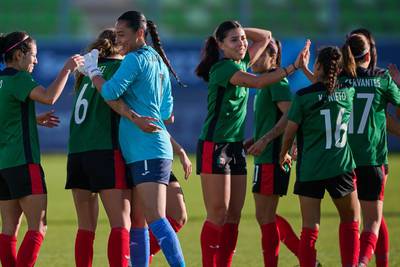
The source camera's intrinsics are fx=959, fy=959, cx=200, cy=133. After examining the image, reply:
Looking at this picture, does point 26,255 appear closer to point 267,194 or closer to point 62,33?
point 267,194

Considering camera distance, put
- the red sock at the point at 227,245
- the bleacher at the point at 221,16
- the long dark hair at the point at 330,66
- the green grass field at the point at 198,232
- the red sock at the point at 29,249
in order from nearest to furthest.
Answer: the red sock at the point at 29,249
the long dark hair at the point at 330,66
the red sock at the point at 227,245
the green grass field at the point at 198,232
the bleacher at the point at 221,16

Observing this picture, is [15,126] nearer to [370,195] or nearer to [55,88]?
[55,88]

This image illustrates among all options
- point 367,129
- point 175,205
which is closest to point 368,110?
point 367,129

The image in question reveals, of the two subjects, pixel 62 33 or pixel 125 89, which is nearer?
pixel 125 89

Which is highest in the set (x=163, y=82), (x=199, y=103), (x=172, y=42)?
(x=163, y=82)

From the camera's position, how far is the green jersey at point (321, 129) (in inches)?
287

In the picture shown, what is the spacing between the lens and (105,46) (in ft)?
24.4

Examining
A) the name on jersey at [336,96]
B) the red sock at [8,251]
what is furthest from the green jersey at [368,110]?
the red sock at [8,251]

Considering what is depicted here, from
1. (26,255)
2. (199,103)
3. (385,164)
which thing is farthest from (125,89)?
(199,103)

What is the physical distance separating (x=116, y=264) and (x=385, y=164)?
8.18ft

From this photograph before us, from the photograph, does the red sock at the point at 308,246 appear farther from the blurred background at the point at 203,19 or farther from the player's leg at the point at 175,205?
the blurred background at the point at 203,19

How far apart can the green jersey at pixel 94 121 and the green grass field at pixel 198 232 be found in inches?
82.2

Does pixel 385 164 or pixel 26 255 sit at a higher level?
pixel 385 164

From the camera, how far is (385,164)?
8.14 meters
